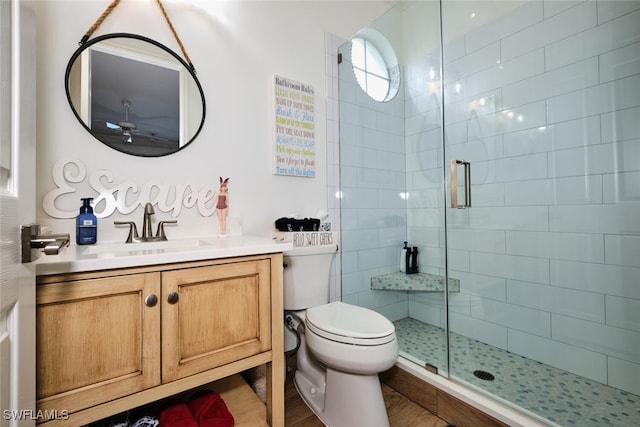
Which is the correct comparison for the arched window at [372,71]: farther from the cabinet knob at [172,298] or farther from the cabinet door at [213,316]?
the cabinet knob at [172,298]

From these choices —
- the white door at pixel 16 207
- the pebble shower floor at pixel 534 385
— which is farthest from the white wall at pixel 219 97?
the pebble shower floor at pixel 534 385

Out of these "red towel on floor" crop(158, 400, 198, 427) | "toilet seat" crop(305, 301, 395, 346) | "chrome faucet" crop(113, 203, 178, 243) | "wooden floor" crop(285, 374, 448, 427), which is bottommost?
"wooden floor" crop(285, 374, 448, 427)

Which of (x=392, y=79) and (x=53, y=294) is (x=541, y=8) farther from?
(x=53, y=294)

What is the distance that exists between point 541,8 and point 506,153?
2.74ft

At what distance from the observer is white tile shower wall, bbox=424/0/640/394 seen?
139cm

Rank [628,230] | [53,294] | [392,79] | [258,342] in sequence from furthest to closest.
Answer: [392,79]
[628,230]
[258,342]
[53,294]

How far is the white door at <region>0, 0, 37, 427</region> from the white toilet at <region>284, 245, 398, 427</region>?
2.99 ft

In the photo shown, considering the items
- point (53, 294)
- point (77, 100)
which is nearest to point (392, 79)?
point (77, 100)

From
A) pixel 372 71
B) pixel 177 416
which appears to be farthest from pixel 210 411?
pixel 372 71

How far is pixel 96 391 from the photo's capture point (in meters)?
0.76

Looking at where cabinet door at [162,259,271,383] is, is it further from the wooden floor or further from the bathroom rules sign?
the bathroom rules sign

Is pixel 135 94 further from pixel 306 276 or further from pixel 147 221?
pixel 306 276

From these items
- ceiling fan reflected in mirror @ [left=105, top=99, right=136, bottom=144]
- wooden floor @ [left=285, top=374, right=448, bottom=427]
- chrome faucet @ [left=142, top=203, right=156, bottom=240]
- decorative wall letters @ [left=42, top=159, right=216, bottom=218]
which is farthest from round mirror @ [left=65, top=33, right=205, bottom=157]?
wooden floor @ [left=285, top=374, right=448, bottom=427]

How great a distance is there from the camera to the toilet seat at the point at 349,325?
1.15m
